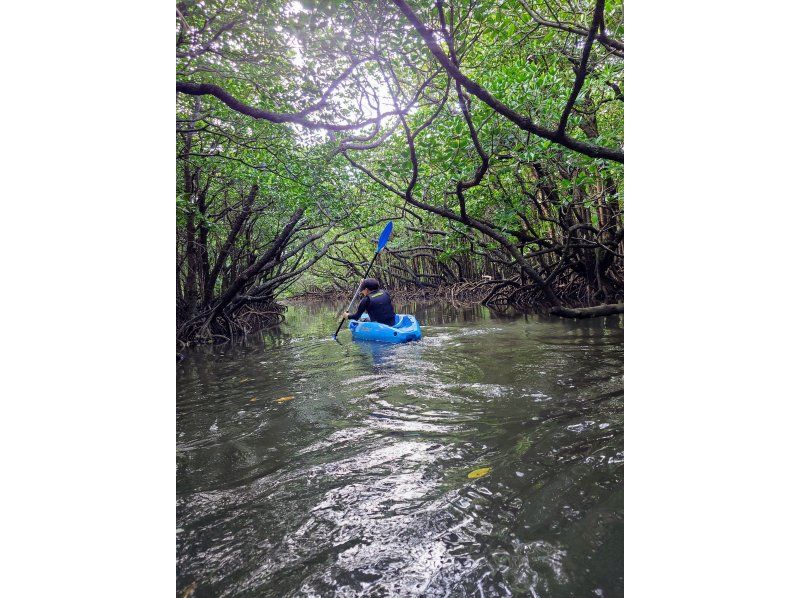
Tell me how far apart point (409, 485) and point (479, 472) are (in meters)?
0.34

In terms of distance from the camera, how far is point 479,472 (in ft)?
6.54

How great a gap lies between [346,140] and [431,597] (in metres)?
5.33

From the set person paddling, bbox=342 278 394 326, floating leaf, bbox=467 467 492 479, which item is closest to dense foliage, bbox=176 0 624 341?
person paddling, bbox=342 278 394 326

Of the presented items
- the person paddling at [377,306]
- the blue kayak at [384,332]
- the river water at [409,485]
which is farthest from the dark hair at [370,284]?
the river water at [409,485]

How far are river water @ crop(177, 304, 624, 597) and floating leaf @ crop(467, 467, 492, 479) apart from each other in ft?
0.07

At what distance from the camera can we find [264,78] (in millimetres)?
3902

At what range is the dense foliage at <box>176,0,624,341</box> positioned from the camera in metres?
3.18

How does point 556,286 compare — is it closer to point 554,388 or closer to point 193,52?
point 554,388

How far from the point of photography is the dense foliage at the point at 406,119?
3.18m

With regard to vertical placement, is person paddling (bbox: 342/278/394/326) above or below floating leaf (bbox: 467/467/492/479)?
above

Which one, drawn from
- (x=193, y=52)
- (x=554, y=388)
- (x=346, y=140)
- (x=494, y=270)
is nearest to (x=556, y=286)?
(x=494, y=270)

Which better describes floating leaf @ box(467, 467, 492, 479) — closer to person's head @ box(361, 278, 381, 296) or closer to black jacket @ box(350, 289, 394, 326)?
black jacket @ box(350, 289, 394, 326)

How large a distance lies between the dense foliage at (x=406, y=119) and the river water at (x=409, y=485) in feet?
4.45

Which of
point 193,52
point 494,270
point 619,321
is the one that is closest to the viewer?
point 193,52
